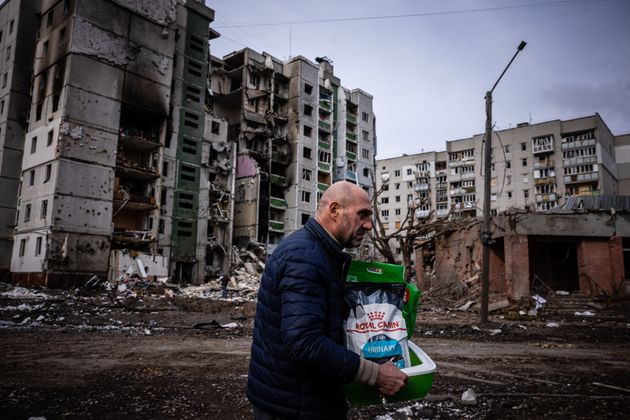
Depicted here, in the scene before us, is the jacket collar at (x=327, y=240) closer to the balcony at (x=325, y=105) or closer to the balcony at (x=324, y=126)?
the balcony at (x=324, y=126)

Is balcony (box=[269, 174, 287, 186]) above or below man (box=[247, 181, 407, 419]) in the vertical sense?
above

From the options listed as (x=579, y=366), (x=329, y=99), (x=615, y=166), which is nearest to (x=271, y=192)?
(x=329, y=99)

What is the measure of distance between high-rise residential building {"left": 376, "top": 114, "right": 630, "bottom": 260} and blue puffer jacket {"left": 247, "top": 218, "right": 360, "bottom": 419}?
53.4 meters

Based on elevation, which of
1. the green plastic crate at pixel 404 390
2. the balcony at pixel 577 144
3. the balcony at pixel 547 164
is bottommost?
the green plastic crate at pixel 404 390

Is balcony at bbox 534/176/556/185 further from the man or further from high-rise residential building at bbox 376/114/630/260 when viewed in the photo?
the man

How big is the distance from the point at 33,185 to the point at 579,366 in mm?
33854

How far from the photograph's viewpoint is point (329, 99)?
56.7m

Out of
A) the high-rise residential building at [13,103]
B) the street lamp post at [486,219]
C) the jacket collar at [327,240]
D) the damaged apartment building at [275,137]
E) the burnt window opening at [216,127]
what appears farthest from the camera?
the damaged apartment building at [275,137]

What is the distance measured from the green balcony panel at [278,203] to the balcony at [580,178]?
40652 mm

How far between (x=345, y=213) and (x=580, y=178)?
67834 mm

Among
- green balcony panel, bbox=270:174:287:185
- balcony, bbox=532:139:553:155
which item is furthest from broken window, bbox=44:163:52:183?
balcony, bbox=532:139:553:155

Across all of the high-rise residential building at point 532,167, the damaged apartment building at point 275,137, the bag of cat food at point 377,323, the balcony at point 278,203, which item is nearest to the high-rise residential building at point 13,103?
the damaged apartment building at point 275,137

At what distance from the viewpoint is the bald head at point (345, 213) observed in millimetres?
2436

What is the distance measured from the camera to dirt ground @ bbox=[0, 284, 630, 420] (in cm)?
500
